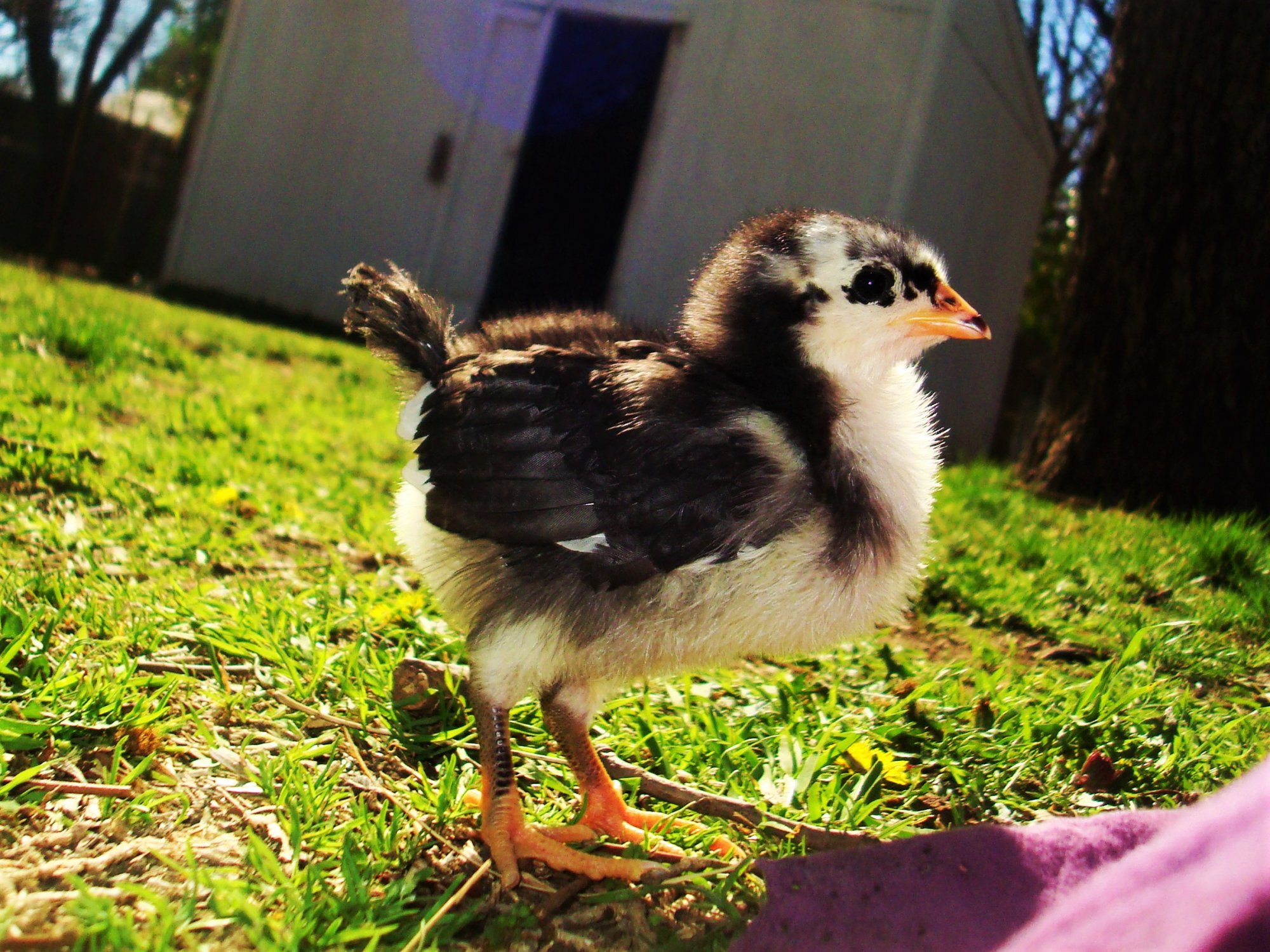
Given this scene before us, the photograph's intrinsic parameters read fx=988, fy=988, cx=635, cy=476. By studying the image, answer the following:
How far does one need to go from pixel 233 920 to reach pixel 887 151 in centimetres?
750

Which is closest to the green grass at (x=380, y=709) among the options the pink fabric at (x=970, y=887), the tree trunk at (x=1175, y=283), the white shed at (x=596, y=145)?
the pink fabric at (x=970, y=887)

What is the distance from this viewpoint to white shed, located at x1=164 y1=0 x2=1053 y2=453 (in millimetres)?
8070

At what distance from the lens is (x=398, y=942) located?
66.7 inches

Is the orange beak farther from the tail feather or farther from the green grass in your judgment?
the tail feather

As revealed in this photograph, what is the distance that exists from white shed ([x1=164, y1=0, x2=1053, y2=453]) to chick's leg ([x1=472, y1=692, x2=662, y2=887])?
21.7 feet

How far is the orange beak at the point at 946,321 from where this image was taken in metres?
2.18

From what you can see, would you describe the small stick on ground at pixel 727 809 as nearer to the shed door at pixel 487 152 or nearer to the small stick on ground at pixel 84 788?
the small stick on ground at pixel 84 788

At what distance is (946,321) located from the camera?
86.0 inches

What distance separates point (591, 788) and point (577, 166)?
9939 mm

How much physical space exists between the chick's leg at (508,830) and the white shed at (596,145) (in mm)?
6619

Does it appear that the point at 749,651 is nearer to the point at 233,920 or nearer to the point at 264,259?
the point at 233,920

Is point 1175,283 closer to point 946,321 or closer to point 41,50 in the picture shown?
point 946,321

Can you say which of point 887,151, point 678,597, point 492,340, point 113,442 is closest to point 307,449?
point 113,442

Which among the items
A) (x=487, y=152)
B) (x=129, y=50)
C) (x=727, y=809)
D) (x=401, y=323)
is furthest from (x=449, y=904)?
(x=129, y=50)
